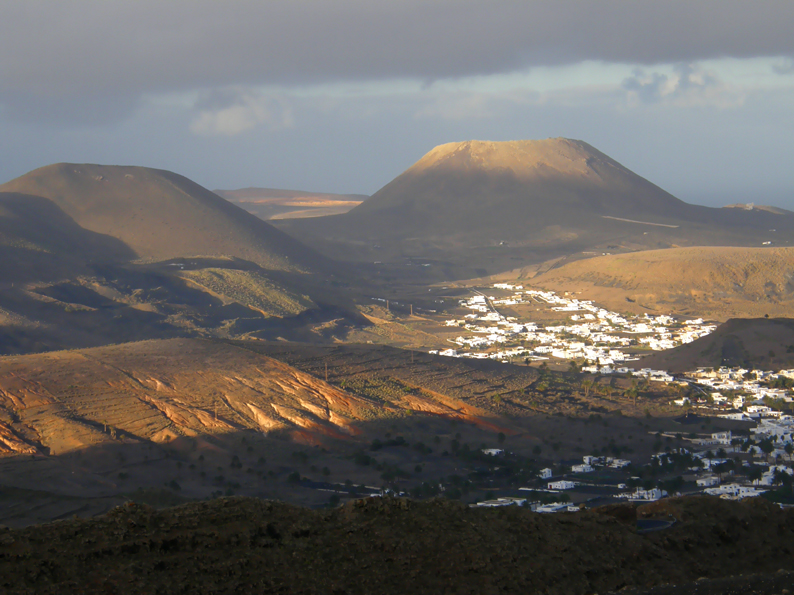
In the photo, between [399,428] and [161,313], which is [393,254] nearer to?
[161,313]

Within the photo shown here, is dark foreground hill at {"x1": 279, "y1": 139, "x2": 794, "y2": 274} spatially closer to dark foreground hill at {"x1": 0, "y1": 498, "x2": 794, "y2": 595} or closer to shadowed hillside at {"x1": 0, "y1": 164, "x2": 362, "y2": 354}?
shadowed hillside at {"x1": 0, "y1": 164, "x2": 362, "y2": 354}

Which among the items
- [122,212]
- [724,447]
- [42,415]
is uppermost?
[122,212]

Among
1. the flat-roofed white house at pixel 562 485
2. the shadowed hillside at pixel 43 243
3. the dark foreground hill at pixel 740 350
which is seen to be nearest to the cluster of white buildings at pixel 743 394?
the dark foreground hill at pixel 740 350

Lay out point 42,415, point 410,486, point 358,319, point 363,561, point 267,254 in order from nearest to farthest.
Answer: point 363,561
point 410,486
point 42,415
point 358,319
point 267,254

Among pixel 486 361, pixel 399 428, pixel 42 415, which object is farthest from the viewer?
pixel 486 361

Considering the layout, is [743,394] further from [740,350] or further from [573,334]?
[573,334]

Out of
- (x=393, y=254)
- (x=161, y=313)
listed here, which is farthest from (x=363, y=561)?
(x=393, y=254)

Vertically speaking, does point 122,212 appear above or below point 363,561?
above
